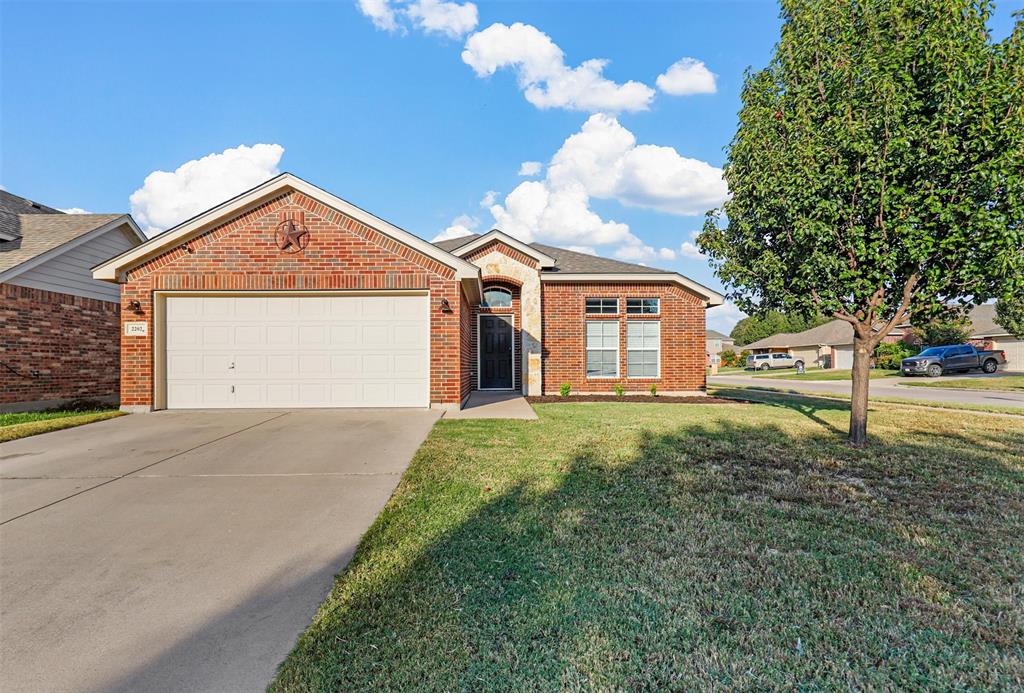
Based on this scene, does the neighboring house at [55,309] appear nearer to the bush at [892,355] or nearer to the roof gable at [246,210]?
the roof gable at [246,210]

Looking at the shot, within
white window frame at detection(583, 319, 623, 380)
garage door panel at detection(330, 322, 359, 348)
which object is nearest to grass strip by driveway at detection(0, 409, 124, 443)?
garage door panel at detection(330, 322, 359, 348)

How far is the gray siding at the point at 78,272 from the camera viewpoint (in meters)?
10.8

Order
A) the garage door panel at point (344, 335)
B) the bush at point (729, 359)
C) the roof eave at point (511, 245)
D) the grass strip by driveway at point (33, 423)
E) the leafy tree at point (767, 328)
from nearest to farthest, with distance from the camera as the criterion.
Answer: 1. the grass strip by driveway at point (33, 423)
2. the garage door panel at point (344, 335)
3. the roof eave at point (511, 245)
4. the bush at point (729, 359)
5. the leafy tree at point (767, 328)

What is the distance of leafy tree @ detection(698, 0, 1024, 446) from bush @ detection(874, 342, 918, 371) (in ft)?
108

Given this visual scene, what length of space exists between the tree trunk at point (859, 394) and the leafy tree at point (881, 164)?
0.07ft

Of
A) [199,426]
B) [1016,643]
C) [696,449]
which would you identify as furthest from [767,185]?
[199,426]

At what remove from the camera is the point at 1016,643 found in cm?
226

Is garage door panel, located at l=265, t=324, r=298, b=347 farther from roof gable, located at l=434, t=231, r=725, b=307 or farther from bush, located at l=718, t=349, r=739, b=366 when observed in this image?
bush, located at l=718, t=349, r=739, b=366

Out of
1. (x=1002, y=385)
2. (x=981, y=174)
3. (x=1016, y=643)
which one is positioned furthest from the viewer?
(x=1002, y=385)

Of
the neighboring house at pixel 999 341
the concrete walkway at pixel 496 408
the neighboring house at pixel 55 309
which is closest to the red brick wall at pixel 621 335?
the concrete walkway at pixel 496 408

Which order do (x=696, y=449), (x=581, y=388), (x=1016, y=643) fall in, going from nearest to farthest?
(x=1016, y=643)
(x=696, y=449)
(x=581, y=388)

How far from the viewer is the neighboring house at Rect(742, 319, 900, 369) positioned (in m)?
40.9

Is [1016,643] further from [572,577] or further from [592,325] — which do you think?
[592,325]

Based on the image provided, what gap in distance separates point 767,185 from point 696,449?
13.2 ft
